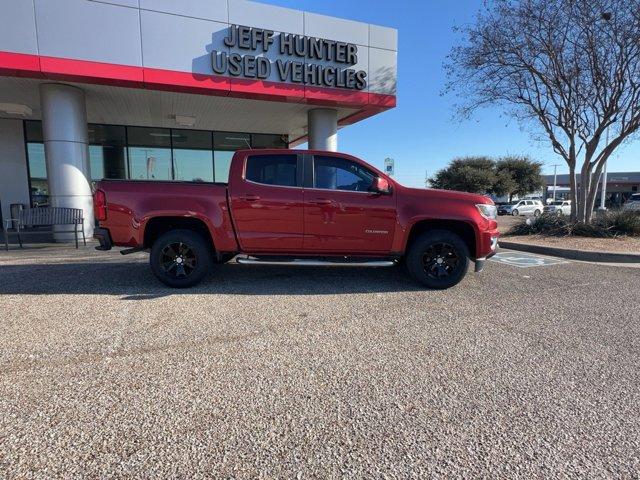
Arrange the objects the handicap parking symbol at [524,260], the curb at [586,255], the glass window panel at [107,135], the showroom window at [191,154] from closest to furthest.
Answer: the handicap parking symbol at [524,260] → the curb at [586,255] → the glass window panel at [107,135] → the showroom window at [191,154]

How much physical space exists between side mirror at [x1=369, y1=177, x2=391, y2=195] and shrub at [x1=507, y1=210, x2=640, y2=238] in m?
8.16

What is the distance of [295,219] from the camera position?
5617 mm

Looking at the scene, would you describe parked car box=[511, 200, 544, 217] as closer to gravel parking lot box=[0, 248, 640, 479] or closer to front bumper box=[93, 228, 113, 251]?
gravel parking lot box=[0, 248, 640, 479]

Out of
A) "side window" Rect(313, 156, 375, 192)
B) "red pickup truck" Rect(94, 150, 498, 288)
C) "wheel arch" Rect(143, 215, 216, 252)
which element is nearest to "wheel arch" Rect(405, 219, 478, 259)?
"red pickup truck" Rect(94, 150, 498, 288)

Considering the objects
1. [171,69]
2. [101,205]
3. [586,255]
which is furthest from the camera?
[171,69]

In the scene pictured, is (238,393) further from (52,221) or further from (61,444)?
(52,221)

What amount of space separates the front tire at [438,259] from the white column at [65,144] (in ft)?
30.3

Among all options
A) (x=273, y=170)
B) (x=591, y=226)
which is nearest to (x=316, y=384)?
(x=273, y=170)

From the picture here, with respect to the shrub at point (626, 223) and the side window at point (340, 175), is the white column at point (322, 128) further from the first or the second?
the shrub at point (626, 223)

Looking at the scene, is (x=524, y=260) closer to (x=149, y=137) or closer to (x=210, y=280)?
(x=210, y=280)

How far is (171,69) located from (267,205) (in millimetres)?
6440

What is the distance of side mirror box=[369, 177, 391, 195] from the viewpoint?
18.2ft

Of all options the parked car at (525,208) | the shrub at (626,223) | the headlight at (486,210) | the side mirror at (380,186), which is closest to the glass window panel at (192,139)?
the side mirror at (380,186)

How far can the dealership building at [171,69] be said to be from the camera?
8984 millimetres
